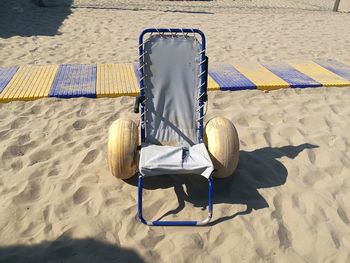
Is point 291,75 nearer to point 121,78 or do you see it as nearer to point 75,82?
point 121,78

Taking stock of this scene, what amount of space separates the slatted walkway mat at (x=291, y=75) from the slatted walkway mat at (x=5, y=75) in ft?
14.4

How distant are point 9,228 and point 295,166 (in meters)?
2.75

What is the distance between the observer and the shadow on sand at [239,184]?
324cm

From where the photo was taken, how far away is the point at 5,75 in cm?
586

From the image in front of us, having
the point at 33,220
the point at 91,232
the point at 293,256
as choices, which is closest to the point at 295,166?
the point at 293,256

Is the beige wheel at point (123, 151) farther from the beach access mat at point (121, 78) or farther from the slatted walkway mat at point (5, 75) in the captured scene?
the slatted walkway mat at point (5, 75)

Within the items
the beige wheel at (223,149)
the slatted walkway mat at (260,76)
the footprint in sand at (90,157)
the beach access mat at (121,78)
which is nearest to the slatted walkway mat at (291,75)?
the beach access mat at (121,78)

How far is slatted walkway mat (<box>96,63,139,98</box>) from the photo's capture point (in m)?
Result: 5.27

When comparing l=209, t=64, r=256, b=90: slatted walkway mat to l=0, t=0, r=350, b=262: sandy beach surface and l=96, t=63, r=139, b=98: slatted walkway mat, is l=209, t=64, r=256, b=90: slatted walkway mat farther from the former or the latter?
l=96, t=63, r=139, b=98: slatted walkway mat

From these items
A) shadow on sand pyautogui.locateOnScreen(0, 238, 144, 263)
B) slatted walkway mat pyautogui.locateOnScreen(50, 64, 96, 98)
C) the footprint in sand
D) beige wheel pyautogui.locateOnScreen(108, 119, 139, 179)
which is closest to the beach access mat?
slatted walkway mat pyautogui.locateOnScreen(50, 64, 96, 98)

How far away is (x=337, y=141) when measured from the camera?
419cm

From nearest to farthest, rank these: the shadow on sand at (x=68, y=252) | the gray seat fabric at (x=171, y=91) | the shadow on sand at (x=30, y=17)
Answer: the shadow on sand at (x=68, y=252) < the gray seat fabric at (x=171, y=91) < the shadow on sand at (x=30, y=17)

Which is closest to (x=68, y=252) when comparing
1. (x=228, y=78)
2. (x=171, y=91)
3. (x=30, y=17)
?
(x=171, y=91)

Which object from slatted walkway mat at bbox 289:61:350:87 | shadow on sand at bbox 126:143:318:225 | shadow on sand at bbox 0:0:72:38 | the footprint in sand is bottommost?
shadow on sand at bbox 0:0:72:38
